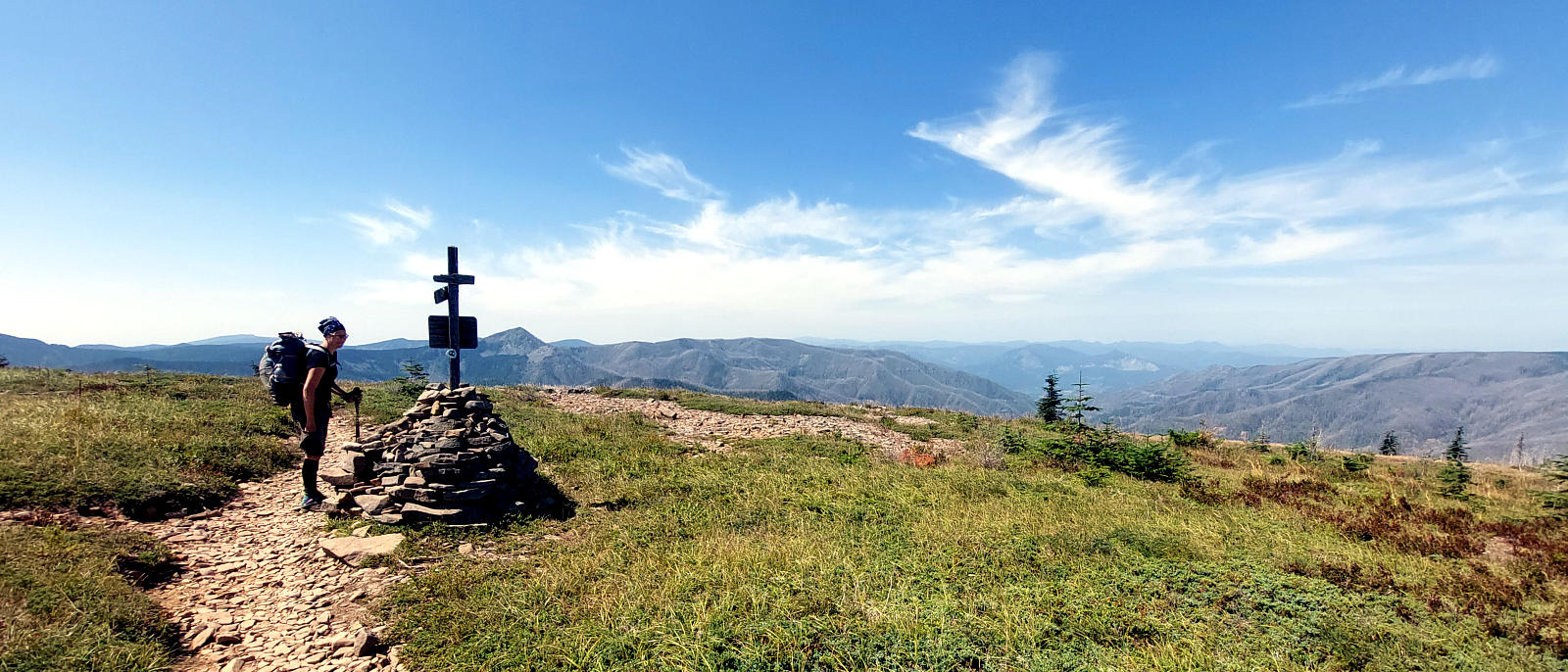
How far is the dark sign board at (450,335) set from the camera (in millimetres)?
10438

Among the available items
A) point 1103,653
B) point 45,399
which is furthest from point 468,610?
point 45,399

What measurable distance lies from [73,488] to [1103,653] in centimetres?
1226

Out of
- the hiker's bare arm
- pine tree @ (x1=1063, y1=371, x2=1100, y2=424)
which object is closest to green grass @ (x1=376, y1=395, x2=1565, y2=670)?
the hiker's bare arm

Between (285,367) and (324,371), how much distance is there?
549mm

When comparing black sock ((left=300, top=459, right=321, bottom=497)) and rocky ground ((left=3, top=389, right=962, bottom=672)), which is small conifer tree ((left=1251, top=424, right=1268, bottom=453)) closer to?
rocky ground ((left=3, top=389, right=962, bottom=672))

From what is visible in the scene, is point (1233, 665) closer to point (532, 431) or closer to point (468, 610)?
point (468, 610)

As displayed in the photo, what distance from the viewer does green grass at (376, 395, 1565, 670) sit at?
4625 mm

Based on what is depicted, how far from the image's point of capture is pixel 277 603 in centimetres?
548

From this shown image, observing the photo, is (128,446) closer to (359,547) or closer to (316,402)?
(316,402)

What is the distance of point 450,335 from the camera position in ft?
34.7

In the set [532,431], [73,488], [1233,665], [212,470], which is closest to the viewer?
[1233,665]

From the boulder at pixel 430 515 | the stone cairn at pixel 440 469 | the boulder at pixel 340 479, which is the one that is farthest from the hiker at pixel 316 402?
the boulder at pixel 430 515

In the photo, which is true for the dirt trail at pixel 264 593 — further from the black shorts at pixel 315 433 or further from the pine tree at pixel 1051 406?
the pine tree at pixel 1051 406

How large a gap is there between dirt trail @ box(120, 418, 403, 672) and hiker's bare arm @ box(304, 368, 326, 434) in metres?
1.36
